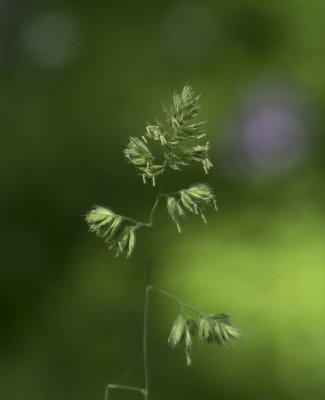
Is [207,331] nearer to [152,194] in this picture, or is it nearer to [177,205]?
[177,205]

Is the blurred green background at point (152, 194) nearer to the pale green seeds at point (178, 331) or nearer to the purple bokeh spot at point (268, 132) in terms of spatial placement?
the purple bokeh spot at point (268, 132)

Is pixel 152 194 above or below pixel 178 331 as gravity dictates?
above

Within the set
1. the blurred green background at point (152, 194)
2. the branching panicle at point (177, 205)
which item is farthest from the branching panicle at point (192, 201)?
the blurred green background at point (152, 194)

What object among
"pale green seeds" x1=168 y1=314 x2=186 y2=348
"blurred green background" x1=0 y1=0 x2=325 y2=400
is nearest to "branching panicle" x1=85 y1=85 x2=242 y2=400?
"pale green seeds" x1=168 y1=314 x2=186 y2=348

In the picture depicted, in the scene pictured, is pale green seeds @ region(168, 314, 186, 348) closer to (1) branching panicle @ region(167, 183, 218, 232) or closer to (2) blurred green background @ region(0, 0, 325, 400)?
(1) branching panicle @ region(167, 183, 218, 232)

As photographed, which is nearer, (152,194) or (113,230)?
(113,230)

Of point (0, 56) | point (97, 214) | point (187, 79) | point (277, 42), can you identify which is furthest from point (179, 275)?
point (97, 214)

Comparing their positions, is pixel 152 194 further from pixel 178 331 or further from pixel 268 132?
pixel 178 331

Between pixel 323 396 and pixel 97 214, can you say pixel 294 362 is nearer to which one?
pixel 323 396

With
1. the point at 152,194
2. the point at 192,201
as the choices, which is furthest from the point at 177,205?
the point at 152,194

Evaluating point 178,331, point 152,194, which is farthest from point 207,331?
point 152,194
